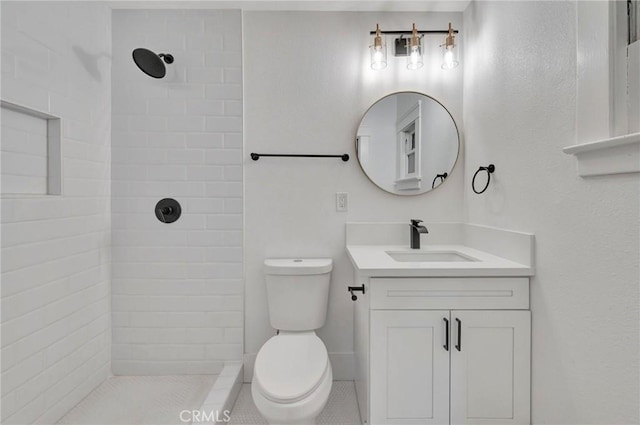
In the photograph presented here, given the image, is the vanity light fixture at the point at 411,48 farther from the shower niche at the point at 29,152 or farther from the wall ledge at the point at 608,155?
the shower niche at the point at 29,152

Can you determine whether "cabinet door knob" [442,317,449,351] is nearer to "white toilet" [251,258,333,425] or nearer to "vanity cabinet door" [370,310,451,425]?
"vanity cabinet door" [370,310,451,425]

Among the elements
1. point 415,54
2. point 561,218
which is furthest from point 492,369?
point 415,54

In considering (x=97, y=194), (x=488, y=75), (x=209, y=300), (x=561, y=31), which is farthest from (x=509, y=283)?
(x=97, y=194)

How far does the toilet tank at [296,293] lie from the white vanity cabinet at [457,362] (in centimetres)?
57

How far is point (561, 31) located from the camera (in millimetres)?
1199

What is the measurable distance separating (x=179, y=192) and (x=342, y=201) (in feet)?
3.25

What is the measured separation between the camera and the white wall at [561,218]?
95cm

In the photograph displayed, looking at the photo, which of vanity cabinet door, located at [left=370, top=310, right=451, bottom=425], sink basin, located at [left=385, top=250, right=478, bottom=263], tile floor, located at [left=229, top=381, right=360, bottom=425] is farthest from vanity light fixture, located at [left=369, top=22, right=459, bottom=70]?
tile floor, located at [left=229, top=381, right=360, bottom=425]

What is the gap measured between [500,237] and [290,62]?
1.53m

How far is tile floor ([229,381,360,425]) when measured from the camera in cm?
174

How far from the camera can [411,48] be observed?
1.97 m

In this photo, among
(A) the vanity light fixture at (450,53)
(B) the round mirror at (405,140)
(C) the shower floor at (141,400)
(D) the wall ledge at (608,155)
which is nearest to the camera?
(D) the wall ledge at (608,155)

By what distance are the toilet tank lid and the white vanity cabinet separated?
550 mm

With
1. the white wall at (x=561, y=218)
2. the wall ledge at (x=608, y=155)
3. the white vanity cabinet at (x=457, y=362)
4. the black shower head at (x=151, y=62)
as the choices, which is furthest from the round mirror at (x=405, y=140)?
the black shower head at (x=151, y=62)
